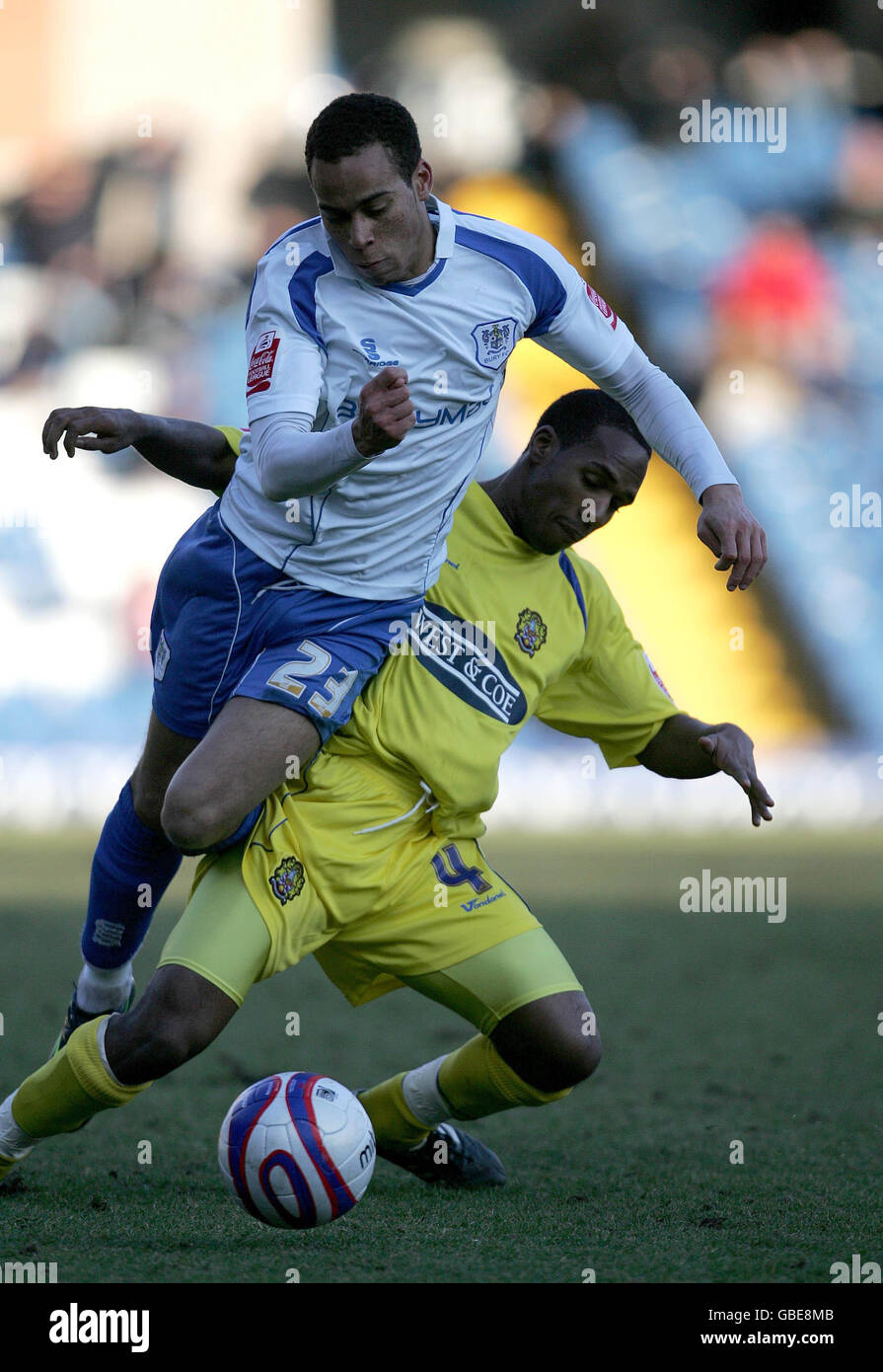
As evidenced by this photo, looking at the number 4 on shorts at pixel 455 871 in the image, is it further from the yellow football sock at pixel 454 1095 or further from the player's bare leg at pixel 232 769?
the player's bare leg at pixel 232 769

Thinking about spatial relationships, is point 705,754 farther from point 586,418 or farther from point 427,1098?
point 427,1098

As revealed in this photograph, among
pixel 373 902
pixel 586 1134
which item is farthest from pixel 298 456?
pixel 586 1134

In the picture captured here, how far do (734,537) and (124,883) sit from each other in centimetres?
194

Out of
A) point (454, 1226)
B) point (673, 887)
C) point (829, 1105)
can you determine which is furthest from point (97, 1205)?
point (673, 887)

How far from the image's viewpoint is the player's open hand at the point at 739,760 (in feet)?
13.5

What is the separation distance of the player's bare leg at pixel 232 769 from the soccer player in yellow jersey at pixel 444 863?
0.23 metres

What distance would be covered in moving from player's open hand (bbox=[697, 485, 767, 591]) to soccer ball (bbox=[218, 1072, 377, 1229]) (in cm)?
153

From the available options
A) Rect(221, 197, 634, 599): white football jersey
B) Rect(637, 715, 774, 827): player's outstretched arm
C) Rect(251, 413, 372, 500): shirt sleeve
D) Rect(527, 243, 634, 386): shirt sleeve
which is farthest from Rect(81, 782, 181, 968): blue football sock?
Rect(527, 243, 634, 386): shirt sleeve

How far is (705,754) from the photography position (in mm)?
4414

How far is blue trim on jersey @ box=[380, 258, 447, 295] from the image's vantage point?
151 inches

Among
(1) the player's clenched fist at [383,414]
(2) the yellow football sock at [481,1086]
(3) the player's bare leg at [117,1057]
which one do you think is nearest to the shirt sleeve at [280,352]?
(1) the player's clenched fist at [383,414]

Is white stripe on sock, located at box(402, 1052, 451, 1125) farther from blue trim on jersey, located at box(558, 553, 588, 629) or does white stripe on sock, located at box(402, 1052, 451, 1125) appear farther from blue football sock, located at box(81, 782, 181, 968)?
blue trim on jersey, located at box(558, 553, 588, 629)

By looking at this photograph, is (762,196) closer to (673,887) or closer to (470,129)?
(470,129)

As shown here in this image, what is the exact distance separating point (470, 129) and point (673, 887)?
32.8 ft
